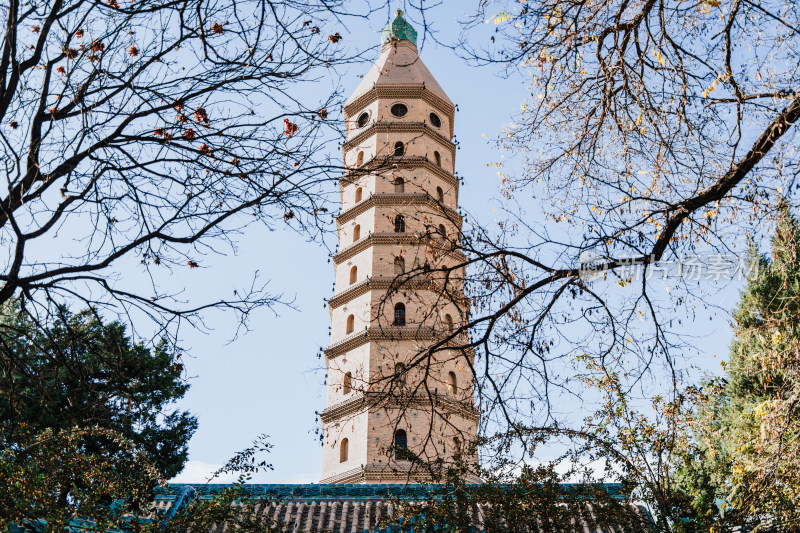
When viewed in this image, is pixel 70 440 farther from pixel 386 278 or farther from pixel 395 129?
pixel 395 129

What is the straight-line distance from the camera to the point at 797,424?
292 inches

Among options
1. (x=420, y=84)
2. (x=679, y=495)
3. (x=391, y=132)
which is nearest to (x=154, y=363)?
(x=391, y=132)

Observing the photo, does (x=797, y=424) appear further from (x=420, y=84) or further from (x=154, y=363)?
(x=420, y=84)

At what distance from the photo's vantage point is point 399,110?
25547 millimetres

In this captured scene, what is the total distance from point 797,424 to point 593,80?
12.1 feet

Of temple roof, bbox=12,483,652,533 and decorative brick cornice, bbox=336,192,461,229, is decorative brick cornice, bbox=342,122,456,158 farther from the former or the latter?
temple roof, bbox=12,483,652,533

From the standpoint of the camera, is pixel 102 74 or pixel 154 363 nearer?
pixel 102 74

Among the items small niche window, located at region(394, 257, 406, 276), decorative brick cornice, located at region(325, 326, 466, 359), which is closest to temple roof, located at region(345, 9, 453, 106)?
small niche window, located at region(394, 257, 406, 276)

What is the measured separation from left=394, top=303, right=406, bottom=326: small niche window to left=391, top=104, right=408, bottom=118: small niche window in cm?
670

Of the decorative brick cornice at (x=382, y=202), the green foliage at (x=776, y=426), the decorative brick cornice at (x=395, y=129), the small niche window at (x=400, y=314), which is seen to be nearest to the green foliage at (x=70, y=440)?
the green foliage at (x=776, y=426)

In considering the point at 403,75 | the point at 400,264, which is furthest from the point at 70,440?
the point at 403,75

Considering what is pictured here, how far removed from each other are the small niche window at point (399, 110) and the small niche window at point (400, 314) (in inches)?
264

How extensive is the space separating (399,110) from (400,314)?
7.11 metres

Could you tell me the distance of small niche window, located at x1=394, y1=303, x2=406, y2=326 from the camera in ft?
71.0
